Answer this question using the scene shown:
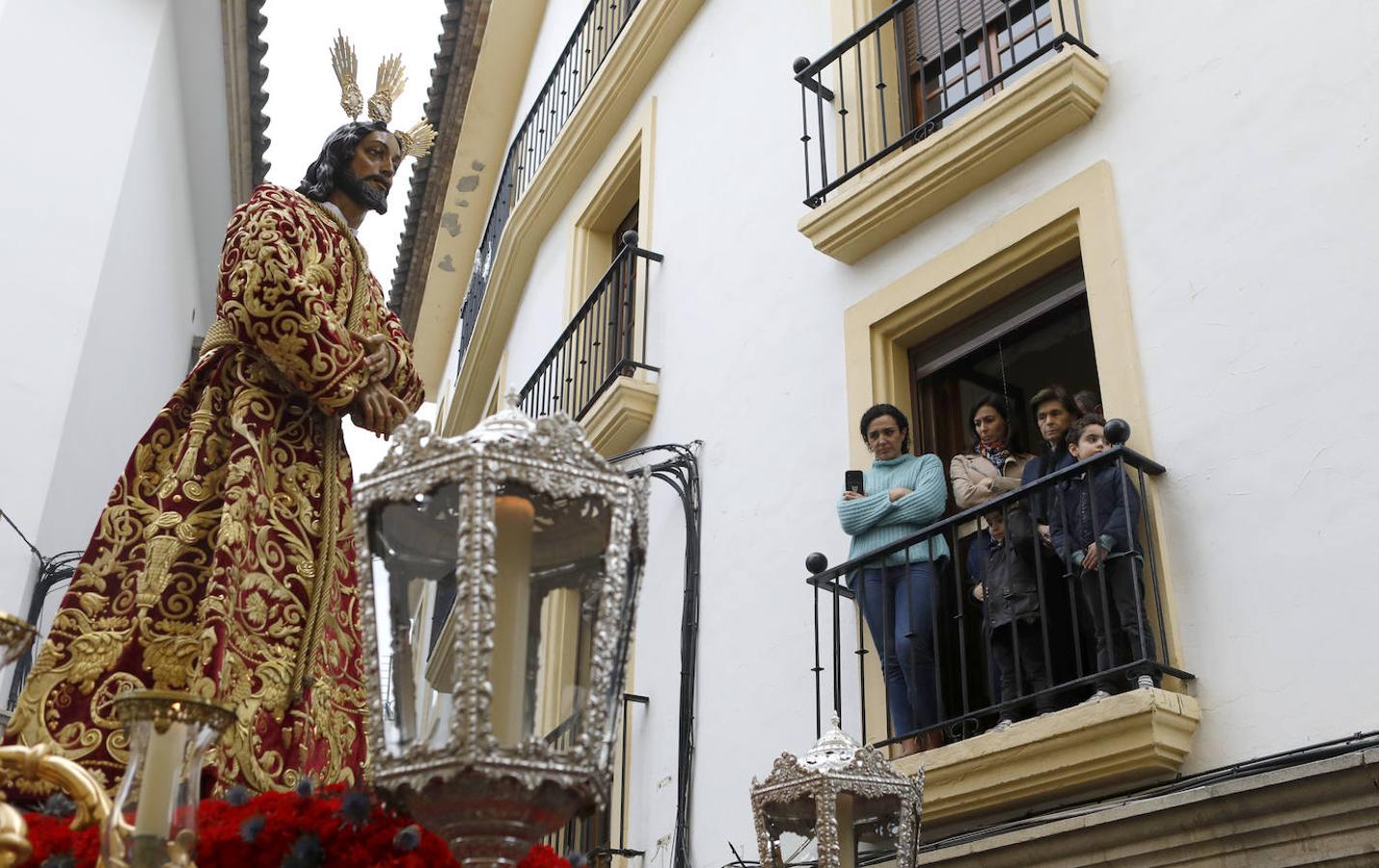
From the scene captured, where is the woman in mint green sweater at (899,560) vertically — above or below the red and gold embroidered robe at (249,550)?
above

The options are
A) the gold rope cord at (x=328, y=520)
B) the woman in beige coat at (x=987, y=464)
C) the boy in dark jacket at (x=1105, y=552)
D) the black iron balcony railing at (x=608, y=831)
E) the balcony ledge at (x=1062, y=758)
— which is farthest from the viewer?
the black iron balcony railing at (x=608, y=831)

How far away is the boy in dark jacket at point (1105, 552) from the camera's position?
4.56 meters

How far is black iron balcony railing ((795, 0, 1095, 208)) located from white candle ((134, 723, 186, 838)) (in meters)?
4.97

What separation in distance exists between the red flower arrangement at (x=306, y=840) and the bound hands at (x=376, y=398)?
122 cm

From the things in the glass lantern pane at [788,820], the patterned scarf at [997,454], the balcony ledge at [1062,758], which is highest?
the patterned scarf at [997,454]

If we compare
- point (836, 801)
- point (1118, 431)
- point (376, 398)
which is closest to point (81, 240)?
point (376, 398)

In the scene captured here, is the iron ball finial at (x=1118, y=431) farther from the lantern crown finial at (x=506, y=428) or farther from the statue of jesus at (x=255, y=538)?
the lantern crown finial at (x=506, y=428)

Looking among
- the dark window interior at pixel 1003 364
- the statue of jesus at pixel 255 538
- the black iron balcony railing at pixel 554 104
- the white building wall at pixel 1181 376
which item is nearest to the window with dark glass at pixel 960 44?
the white building wall at pixel 1181 376

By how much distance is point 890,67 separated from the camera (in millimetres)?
7191

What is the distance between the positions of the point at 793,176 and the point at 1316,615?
3910 millimetres

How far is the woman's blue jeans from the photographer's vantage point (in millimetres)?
5355

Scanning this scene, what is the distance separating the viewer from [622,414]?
321 inches

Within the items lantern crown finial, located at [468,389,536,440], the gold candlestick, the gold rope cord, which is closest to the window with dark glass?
the gold rope cord

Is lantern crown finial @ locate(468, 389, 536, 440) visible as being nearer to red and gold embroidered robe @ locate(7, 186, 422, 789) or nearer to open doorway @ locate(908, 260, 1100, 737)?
red and gold embroidered robe @ locate(7, 186, 422, 789)
